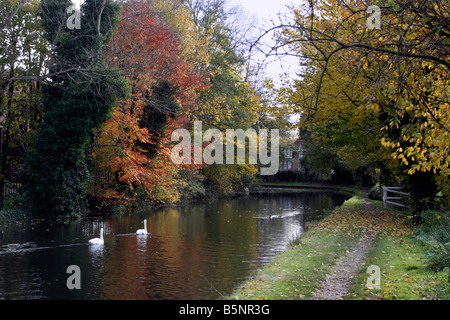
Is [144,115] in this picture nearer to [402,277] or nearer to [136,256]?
[136,256]

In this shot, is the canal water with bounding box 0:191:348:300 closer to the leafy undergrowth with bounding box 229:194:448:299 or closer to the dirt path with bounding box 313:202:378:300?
the leafy undergrowth with bounding box 229:194:448:299

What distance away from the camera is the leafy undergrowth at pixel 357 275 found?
26.0 feet

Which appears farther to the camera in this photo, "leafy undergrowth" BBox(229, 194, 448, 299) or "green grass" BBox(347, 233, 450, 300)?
"leafy undergrowth" BBox(229, 194, 448, 299)

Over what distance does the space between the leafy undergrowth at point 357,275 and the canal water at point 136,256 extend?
1.14 m

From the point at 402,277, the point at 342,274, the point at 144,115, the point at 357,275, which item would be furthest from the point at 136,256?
the point at 144,115

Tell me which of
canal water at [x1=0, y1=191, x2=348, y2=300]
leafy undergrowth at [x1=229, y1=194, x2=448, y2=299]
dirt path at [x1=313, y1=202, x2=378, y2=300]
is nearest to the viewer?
leafy undergrowth at [x1=229, y1=194, x2=448, y2=299]

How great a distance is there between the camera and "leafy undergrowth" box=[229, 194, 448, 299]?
312 inches

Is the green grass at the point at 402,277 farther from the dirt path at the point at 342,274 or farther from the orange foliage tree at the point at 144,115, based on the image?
the orange foliage tree at the point at 144,115

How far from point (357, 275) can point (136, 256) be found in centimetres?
704

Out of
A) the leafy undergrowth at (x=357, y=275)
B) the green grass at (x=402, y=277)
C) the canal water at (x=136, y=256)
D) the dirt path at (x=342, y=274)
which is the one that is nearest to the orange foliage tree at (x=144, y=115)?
the canal water at (x=136, y=256)

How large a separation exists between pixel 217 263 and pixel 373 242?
4925mm

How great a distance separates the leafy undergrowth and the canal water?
114 cm

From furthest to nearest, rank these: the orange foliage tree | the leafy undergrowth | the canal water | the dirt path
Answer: the orange foliage tree → the canal water → the dirt path → the leafy undergrowth

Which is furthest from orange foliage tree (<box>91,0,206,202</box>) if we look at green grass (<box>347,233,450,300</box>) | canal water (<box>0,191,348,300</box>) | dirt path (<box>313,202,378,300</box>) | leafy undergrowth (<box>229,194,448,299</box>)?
green grass (<box>347,233,450,300</box>)
